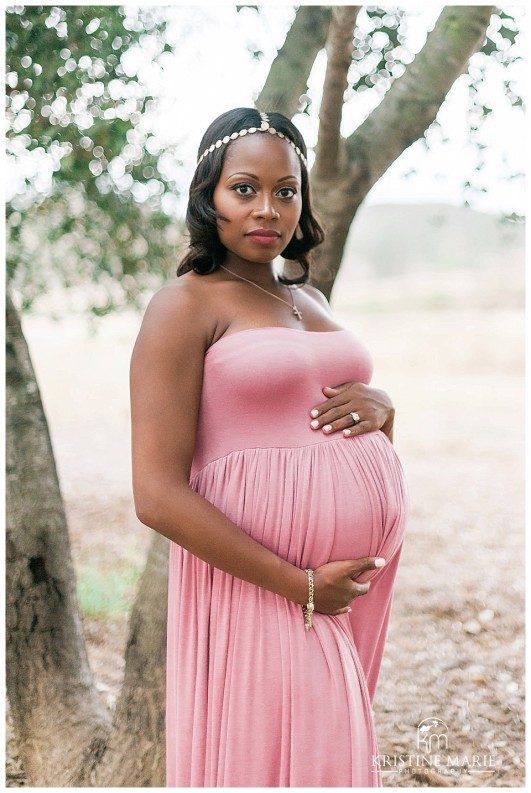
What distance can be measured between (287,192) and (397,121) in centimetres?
92

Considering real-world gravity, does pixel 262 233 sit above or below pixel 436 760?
above

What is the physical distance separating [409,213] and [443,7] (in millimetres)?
18892

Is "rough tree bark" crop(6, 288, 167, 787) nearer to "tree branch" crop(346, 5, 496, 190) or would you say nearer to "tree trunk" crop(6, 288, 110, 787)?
"tree trunk" crop(6, 288, 110, 787)

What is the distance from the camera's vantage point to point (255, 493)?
1.93 meters

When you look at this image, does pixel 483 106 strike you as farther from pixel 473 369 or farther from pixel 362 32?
pixel 473 369

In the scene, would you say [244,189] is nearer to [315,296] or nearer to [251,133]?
[251,133]

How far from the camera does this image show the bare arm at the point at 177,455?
5.93 feet

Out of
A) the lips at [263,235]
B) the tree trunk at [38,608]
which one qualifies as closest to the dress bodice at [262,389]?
the lips at [263,235]

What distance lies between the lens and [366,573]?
6.69 ft

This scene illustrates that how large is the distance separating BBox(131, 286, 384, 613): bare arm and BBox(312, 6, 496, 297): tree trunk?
104 cm

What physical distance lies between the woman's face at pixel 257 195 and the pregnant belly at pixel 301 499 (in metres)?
0.52

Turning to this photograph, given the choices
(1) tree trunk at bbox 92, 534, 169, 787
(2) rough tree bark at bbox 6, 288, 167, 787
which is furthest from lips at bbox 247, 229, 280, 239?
(1) tree trunk at bbox 92, 534, 169, 787

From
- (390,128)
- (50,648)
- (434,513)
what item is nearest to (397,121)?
(390,128)

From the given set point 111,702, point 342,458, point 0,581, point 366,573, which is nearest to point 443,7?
point 342,458
